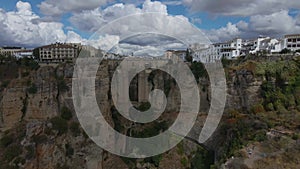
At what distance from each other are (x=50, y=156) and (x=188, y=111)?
8.18 m

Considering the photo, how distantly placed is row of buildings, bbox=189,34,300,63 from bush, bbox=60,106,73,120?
46.5 feet

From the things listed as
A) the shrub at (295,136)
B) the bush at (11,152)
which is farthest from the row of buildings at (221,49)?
the shrub at (295,136)

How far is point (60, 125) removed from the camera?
14727mm

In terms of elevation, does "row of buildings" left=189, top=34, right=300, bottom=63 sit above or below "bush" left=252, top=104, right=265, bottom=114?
above

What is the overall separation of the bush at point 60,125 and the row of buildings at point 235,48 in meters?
14.7

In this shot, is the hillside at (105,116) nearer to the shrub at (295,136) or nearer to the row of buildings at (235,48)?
the shrub at (295,136)

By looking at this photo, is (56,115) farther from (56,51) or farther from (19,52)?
(19,52)

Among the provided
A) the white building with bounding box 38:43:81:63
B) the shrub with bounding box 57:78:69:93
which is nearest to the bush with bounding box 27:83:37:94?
the shrub with bounding box 57:78:69:93

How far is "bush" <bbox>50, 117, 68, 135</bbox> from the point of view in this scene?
1465cm

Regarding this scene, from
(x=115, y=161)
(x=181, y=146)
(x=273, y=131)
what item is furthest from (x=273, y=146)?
(x=115, y=161)

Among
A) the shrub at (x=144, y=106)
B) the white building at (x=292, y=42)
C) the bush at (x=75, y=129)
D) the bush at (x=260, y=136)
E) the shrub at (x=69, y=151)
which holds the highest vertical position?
the white building at (x=292, y=42)

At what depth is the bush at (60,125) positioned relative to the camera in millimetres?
14651

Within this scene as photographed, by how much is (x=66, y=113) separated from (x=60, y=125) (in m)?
0.75

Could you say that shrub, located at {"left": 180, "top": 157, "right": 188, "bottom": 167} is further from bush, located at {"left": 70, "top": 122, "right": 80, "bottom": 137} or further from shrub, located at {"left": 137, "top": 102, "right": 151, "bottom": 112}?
bush, located at {"left": 70, "top": 122, "right": 80, "bottom": 137}
